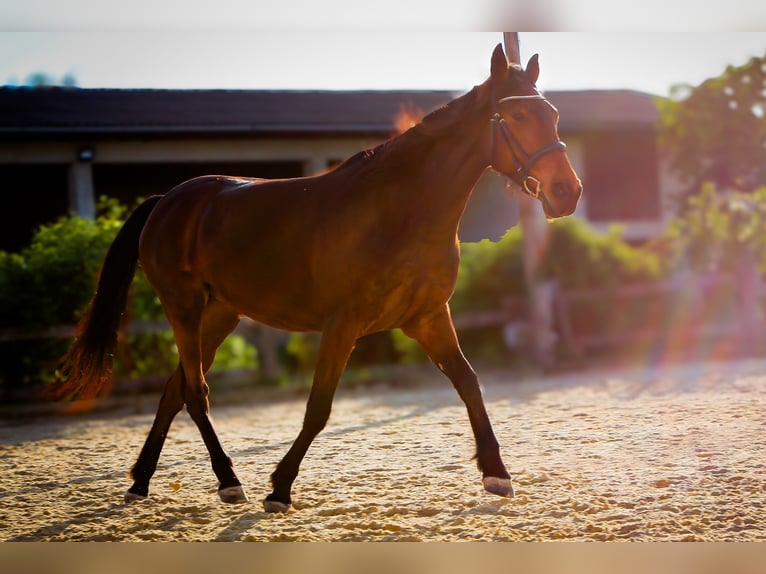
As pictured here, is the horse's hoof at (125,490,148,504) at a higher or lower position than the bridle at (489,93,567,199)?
lower

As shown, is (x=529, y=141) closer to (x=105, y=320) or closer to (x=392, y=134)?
(x=105, y=320)

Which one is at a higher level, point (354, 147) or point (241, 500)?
point (354, 147)

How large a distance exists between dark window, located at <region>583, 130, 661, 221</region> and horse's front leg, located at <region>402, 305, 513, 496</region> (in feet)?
24.9

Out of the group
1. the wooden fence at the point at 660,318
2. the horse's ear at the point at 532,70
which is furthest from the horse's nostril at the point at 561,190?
the wooden fence at the point at 660,318

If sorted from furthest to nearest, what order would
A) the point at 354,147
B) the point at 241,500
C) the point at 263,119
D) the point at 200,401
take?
the point at 354,147 < the point at 263,119 < the point at 200,401 < the point at 241,500

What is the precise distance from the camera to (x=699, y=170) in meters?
9.63

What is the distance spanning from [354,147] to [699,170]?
12.4 feet

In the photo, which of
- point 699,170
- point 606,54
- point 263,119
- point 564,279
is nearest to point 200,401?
point 606,54

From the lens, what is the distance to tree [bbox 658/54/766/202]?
820cm

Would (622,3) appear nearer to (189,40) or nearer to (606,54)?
(606,54)

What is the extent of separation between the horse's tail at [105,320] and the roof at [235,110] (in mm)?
1134

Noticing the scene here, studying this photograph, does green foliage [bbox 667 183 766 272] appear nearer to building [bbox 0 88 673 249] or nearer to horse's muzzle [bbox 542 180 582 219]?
building [bbox 0 88 673 249]

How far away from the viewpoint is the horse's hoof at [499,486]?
3.62m

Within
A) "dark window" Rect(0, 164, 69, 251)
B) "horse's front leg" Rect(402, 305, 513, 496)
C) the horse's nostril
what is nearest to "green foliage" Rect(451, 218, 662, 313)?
"dark window" Rect(0, 164, 69, 251)
